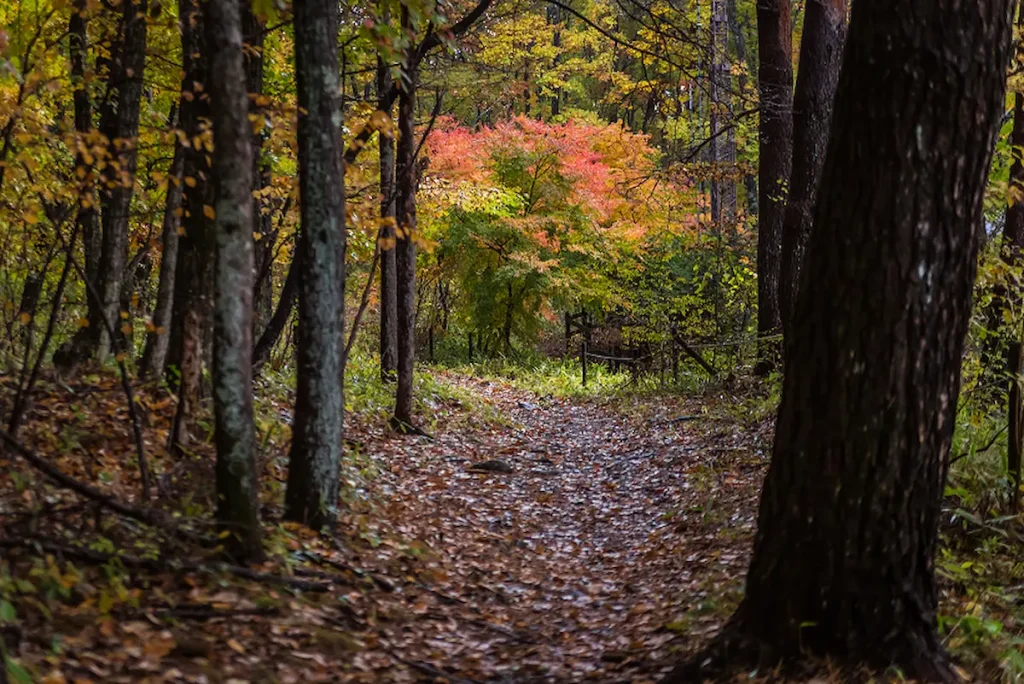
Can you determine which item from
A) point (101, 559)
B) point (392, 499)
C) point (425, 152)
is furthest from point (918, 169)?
point (425, 152)

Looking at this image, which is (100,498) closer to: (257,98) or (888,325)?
(257,98)

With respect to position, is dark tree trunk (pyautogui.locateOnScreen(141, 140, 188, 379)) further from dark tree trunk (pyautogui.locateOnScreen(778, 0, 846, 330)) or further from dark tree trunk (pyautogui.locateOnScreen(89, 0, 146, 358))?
dark tree trunk (pyautogui.locateOnScreen(778, 0, 846, 330))

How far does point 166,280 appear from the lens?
6492 mm

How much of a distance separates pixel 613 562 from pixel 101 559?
3.96m

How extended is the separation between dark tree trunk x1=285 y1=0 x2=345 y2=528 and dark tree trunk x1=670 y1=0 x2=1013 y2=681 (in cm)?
300

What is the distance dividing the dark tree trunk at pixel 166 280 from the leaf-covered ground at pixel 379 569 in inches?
17.5

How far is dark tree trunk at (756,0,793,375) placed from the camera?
10.9 metres

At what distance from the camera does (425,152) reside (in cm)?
1273

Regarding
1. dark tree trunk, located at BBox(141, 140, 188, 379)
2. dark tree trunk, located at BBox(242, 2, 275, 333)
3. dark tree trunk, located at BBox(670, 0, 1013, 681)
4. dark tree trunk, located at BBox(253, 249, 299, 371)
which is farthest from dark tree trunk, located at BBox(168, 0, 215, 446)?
dark tree trunk, located at BBox(670, 0, 1013, 681)

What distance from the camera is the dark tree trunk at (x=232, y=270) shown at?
13.4 feet

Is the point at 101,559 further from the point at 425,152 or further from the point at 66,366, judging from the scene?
the point at 425,152

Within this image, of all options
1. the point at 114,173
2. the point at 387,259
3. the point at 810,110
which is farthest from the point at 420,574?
the point at 810,110

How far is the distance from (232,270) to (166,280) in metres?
2.76

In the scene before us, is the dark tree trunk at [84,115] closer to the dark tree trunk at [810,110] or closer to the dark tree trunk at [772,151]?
the dark tree trunk at [810,110]
